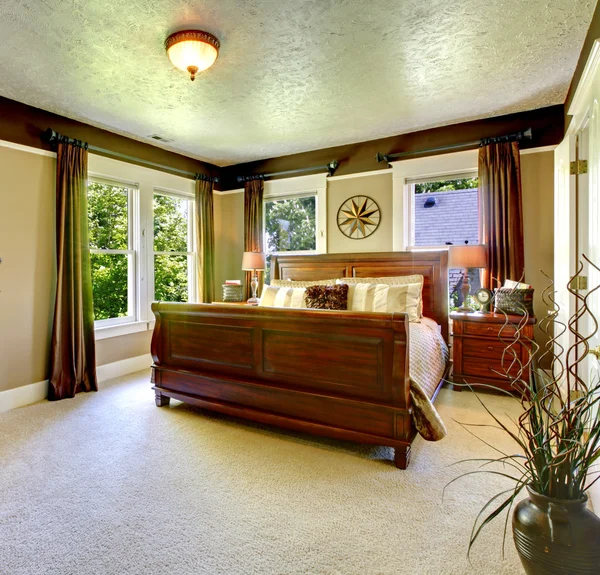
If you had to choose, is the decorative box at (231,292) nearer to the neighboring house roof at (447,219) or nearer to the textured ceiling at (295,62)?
the textured ceiling at (295,62)

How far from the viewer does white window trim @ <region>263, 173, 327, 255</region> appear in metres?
4.83

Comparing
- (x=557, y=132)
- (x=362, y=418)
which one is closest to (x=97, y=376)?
(x=362, y=418)

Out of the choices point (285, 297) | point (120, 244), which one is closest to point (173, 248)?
point (120, 244)

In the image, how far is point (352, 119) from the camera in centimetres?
381

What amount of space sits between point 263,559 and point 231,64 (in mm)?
2979

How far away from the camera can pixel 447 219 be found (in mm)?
4191

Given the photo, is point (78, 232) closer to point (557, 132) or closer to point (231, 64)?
point (231, 64)

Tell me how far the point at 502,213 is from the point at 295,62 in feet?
7.98

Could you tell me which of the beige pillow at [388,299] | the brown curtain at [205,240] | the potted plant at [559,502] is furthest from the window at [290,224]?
the potted plant at [559,502]

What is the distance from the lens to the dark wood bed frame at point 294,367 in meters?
2.25

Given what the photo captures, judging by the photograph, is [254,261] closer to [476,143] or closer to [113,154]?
[113,154]

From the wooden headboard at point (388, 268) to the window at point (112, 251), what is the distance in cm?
187

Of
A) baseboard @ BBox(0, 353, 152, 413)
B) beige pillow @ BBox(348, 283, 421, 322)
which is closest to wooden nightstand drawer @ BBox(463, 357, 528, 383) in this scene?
beige pillow @ BBox(348, 283, 421, 322)

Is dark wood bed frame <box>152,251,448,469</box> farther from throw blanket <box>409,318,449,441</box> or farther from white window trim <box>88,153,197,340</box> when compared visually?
white window trim <box>88,153,197,340</box>
